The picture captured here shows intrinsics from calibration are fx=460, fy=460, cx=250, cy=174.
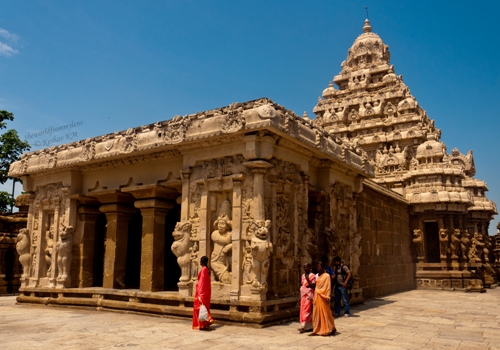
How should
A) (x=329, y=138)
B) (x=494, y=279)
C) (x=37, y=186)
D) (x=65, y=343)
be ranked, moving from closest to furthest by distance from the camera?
(x=65, y=343) < (x=329, y=138) < (x=37, y=186) < (x=494, y=279)

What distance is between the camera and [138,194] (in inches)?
473

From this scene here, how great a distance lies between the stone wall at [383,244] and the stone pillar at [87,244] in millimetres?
8114

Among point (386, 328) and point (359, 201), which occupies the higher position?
point (359, 201)

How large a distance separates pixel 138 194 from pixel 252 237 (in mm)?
4193

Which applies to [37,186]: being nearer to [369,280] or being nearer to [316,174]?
[316,174]

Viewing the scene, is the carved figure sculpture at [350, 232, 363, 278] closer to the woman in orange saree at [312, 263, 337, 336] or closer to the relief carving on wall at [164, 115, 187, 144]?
the woman in orange saree at [312, 263, 337, 336]

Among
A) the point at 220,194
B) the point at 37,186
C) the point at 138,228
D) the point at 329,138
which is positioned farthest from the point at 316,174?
the point at 37,186

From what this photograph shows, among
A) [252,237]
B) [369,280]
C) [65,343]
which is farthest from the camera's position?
[369,280]

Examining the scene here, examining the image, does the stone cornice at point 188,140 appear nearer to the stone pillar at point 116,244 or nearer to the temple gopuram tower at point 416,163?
the stone pillar at point 116,244

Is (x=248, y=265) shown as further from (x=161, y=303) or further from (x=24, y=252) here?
(x=24, y=252)

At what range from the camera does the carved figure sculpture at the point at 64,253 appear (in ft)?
41.7

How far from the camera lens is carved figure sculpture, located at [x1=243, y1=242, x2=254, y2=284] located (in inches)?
361

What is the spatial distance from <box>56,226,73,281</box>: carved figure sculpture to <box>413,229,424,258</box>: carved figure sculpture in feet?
49.2

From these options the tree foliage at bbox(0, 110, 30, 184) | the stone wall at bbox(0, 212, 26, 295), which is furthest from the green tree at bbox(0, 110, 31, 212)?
the stone wall at bbox(0, 212, 26, 295)
